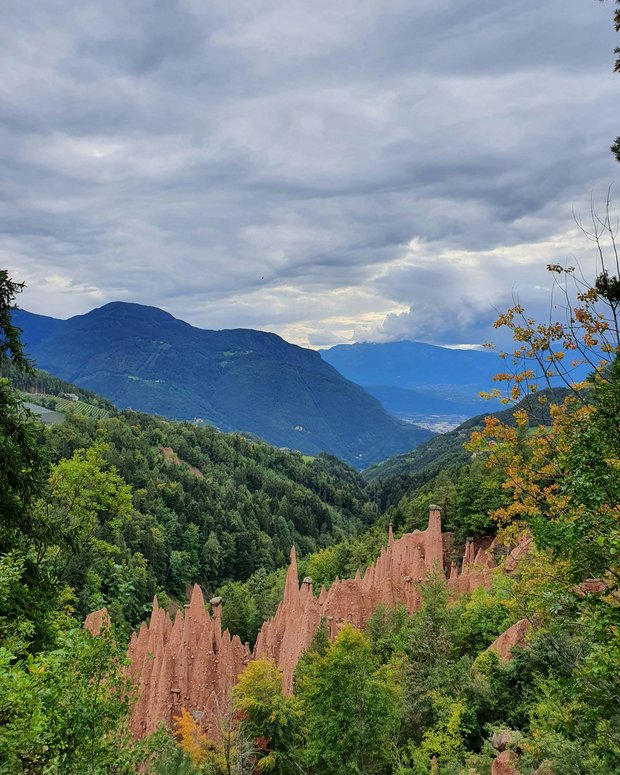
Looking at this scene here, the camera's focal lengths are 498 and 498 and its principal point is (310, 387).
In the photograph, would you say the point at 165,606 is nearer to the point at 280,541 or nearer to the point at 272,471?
the point at 280,541

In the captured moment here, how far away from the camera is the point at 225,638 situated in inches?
1176

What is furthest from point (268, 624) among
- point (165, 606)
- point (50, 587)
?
point (165, 606)

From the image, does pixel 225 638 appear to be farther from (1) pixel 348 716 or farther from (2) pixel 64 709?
(2) pixel 64 709

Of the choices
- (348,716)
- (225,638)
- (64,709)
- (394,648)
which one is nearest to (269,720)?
(348,716)

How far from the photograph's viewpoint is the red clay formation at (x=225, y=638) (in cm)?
2681

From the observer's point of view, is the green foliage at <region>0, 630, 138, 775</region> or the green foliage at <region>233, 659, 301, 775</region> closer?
the green foliage at <region>0, 630, 138, 775</region>

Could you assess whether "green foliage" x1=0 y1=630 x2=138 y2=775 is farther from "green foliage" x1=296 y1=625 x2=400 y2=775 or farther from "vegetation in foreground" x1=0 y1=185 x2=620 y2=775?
"green foliage" x1=296 y1=625 x2=400 y2=775

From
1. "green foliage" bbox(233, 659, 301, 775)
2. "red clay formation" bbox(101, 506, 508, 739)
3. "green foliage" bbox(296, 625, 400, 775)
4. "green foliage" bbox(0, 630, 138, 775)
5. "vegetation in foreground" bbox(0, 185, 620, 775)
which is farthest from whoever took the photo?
"red clay formation" bbox(101, 506, 508, 739)

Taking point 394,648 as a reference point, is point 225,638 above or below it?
below

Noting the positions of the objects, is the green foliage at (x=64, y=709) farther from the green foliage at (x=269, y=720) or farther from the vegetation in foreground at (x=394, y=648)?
the green foliage at (x=269, y=720)

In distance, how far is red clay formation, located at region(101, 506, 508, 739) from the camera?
26.8 metres

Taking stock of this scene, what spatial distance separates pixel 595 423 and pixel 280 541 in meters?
104

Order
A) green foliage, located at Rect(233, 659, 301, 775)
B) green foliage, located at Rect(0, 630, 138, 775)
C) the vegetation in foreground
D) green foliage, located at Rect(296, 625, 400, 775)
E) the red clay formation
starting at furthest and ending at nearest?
the red clay formation < green foliage, located at Rect(233, 659, 301, 775) < green foliage, located at Rect(296, 625, 400, 775) < the vegetation in foreground < green foliage, located at Rect(0, 630, 138, 775)

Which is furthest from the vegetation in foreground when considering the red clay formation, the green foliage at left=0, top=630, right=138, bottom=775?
the red clay formation
